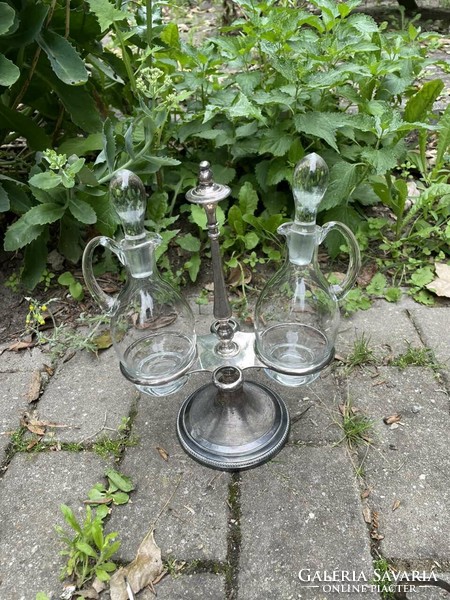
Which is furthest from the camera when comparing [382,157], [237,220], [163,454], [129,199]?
[237,220]

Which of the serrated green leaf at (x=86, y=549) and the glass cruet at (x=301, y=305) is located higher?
the glass cruet at (x=301, y=305)

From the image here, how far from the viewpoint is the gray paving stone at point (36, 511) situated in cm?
135

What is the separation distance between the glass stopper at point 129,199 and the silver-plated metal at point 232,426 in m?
0.49

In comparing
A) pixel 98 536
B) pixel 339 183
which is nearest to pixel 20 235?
pixel 98 536

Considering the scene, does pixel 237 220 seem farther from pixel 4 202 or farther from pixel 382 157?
pixel 4 202

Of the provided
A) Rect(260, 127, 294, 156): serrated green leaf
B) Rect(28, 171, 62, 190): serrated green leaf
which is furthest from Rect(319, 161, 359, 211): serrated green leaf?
Rect(28, 171, 62, 190): serrated green leaf

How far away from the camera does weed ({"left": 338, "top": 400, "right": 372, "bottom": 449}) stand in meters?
1.64

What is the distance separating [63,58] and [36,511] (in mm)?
1560

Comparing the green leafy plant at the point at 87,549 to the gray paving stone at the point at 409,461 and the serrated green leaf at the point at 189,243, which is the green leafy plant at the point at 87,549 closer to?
the gray paving stone at the point at 409,461

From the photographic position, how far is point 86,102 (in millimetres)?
2150

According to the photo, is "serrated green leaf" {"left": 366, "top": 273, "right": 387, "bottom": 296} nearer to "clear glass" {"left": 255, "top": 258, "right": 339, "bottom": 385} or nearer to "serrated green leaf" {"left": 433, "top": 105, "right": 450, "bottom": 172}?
"serrated green leaf" {"left": 433, "top": 105, "right": 450, "bottom": 172}

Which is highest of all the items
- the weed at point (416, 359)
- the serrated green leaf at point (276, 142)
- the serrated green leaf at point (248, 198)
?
the serrated green leaf at point (276, 142)

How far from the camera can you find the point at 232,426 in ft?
5.16

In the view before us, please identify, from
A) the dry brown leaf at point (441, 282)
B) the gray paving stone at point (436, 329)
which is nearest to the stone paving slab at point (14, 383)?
the gray paving stone at point (436, 329)
